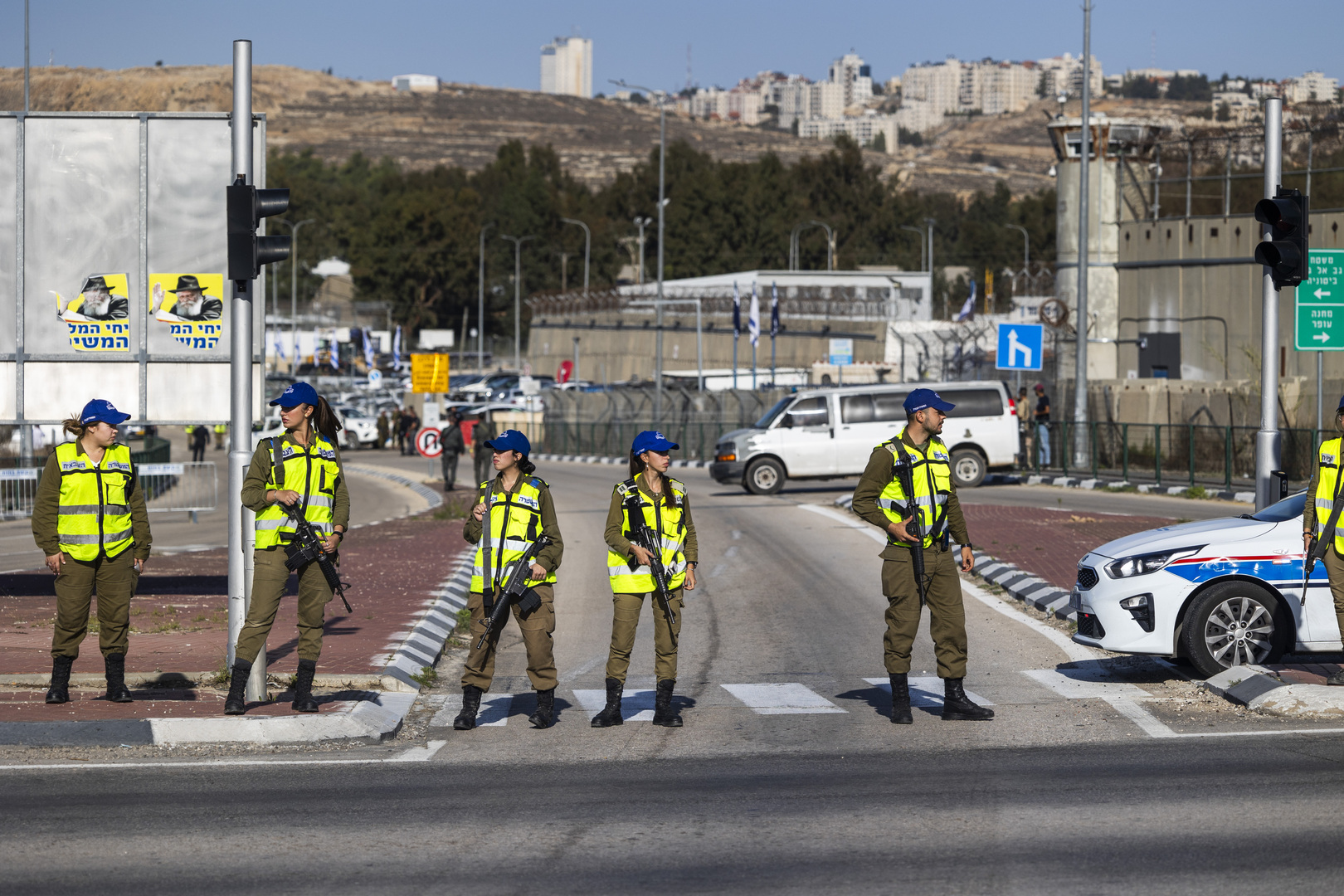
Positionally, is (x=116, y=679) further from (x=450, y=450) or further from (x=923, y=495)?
(x=450, y=450)

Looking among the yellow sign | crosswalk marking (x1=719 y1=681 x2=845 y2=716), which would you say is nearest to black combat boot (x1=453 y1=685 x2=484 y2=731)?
crosswalk marking (x1=719 y1=681 x2=845 y2=716)

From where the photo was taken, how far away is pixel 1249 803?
7.18 metres

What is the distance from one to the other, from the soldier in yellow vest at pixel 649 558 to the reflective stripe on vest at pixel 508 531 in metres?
0.47

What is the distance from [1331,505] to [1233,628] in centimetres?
114

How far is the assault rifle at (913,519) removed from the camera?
9.23 m

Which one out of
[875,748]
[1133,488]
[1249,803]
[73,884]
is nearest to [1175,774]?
[1249,803]

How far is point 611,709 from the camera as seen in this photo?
9453mm

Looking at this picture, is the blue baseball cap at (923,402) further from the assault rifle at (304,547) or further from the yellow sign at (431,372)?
the yellow sign at (431,372)

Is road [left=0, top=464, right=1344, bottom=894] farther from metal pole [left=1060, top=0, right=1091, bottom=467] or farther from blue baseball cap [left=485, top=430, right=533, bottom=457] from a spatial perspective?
metal pole [left=1060, top=0, right=1091, bottom=467]

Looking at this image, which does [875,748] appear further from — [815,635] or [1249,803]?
[815,635]

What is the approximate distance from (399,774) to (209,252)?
721cm

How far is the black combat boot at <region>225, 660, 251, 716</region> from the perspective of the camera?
363 inches

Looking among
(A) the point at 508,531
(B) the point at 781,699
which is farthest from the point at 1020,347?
(A) the point at 508,531

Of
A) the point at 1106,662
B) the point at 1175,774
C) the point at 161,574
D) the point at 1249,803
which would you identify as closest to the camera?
the point at 1249,803
